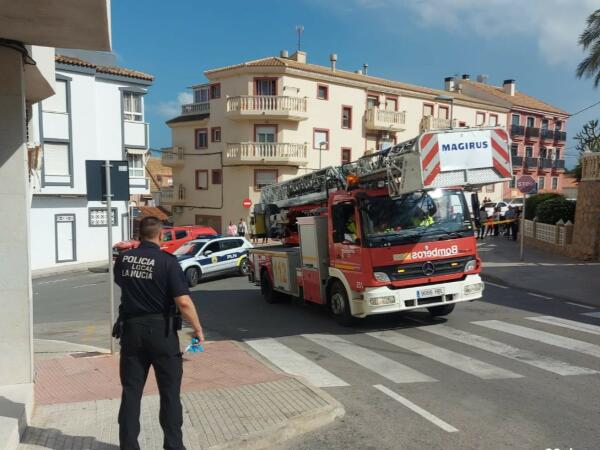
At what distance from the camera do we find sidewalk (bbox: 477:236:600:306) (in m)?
13.6

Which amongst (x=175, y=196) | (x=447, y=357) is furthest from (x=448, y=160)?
(x=175, y=196)

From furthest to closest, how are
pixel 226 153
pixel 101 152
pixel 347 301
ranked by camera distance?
pixel 226 153, pixel 101 152, pixel 347 301

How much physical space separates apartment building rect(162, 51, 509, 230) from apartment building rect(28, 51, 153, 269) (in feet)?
24.7

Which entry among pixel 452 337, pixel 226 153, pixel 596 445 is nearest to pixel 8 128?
pixel 596 445

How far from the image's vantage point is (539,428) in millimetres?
5039

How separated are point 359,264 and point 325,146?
1161 inches

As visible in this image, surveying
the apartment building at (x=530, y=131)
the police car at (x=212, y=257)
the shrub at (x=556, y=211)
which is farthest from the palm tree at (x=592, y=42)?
the apartment building at (x=530, y=131)

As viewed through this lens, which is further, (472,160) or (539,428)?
(472,160)

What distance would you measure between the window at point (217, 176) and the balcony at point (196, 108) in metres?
5.24

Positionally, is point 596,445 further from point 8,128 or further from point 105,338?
point 105,338

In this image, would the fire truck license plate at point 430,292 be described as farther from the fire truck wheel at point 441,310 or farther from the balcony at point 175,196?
the balcony at point 175,196

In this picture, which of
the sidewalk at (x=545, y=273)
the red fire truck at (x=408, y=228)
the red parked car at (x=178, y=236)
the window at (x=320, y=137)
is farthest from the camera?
the window at (x=320, y=137)

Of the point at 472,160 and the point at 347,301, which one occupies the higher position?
the point at 472,160

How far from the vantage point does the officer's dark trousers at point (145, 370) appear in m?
4.03
